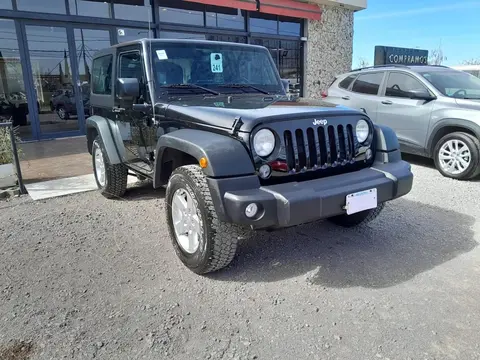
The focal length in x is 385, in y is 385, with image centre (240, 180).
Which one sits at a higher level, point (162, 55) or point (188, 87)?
point (162, 55)

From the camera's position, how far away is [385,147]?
319 cm

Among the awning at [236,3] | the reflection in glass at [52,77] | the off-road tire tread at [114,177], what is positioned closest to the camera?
the off-road tire tread at [114,177]

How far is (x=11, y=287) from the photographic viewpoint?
2.84 m

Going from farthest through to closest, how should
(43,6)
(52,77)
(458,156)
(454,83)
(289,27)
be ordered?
(289,27) → (52,77) → (43,6) → (454,83) → (458,156)

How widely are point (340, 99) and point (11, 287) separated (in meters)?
6.20

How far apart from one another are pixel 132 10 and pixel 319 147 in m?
8.18

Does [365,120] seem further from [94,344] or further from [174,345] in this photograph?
[94,344]

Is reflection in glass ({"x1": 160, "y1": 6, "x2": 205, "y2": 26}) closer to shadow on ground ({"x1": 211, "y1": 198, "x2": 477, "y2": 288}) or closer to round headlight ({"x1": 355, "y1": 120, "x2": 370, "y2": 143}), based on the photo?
shadow on ground ({"x1": 211, "y1": 198, "x2": 477, "y2": 288})

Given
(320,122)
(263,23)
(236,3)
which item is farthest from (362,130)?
(263,23)

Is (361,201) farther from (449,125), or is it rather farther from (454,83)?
(454,83)

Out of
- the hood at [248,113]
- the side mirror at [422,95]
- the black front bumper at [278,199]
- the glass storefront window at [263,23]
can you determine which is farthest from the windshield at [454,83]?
the glass storefront window at [263,23]

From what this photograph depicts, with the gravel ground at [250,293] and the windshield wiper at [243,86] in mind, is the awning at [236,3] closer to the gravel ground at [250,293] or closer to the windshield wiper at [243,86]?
the windshield wiper at [243,86]

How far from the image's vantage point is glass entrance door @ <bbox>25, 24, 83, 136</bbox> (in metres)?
8.33

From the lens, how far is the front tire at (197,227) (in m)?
2.64
